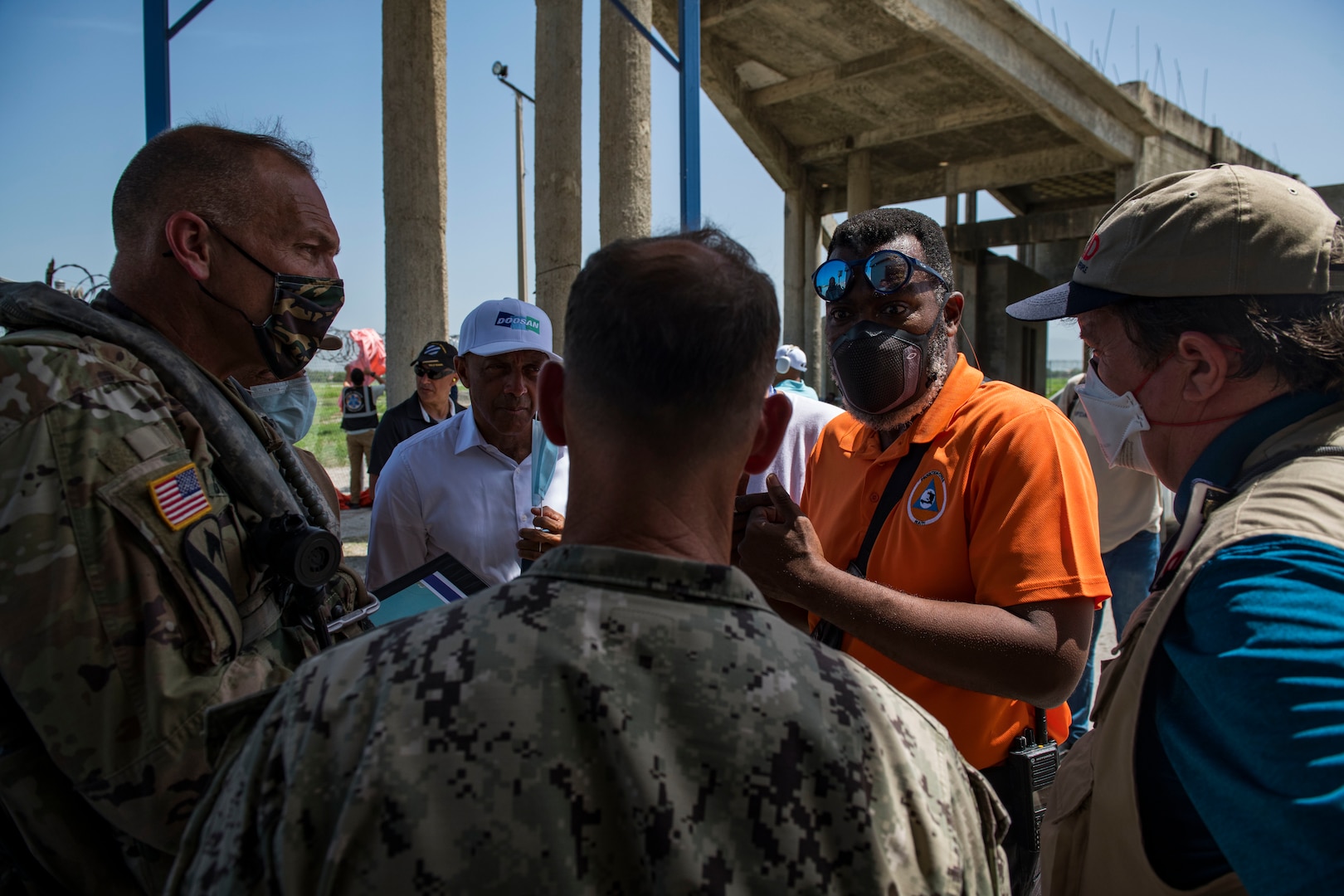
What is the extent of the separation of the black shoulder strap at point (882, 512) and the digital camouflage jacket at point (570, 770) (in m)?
1.06

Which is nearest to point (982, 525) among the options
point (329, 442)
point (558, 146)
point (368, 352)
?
point (558, 146)

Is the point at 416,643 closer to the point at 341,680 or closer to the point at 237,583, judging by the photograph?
the point at 341,680

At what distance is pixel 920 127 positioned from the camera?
17.2 m

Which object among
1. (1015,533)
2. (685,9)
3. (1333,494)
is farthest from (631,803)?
(685,9)

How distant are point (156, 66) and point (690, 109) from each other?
2.98 metres

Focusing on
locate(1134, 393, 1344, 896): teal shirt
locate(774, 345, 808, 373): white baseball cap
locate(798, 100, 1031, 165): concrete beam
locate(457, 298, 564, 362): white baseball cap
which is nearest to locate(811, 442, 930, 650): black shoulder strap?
locate(1134, 393, 1344, 896): teal shirt

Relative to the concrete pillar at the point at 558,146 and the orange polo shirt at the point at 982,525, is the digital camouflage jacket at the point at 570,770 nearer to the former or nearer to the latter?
the orange polo shirt at the point at 982,525

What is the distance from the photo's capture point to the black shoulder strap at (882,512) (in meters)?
2.02

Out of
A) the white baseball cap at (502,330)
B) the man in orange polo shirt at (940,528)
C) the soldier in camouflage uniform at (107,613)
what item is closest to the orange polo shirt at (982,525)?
the man in orange polo shirt at (940,528)

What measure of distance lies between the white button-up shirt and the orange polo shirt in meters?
1.37

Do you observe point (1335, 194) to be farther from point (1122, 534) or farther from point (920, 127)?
point (1122, 534)

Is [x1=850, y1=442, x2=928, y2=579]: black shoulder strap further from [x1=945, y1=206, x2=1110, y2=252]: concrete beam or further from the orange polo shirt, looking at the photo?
[x1=945, y1=206, x2=1110, y2=252]: concrete beam

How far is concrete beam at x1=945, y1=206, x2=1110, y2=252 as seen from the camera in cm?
1855

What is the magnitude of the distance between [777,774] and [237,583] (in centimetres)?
116
